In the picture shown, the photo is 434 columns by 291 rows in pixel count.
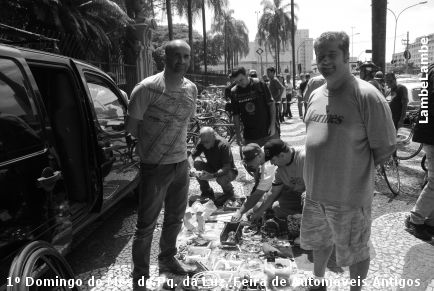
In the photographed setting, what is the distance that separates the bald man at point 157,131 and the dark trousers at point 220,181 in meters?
2.14

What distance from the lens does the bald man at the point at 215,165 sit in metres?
4.97

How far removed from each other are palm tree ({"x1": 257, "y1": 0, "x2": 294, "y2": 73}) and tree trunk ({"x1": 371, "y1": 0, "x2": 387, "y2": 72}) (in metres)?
36.3

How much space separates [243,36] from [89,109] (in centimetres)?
5845

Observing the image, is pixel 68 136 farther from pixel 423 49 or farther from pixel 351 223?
pixel 423 49

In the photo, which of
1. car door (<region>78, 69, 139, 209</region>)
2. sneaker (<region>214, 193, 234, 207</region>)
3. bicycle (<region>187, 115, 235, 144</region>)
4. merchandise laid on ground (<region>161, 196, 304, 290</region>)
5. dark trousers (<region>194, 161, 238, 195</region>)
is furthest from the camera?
bicycle (<region>187, 115, 235, 144</region>)

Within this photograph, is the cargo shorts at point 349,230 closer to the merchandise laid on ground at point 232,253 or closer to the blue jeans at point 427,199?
the merchandise laid on ground at point 232,253

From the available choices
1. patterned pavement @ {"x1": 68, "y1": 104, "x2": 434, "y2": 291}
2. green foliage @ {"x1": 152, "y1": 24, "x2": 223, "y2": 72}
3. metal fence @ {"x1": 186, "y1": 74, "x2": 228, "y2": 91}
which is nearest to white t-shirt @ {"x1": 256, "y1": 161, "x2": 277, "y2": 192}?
patterned pavement @ {"x1": 68, "y1": 104, "x2": 434, "y2": 291}

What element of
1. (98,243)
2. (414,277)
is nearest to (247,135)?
(98,243)

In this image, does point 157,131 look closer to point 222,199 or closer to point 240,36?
point 222,199

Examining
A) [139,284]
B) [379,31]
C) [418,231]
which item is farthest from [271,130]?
[379,31]

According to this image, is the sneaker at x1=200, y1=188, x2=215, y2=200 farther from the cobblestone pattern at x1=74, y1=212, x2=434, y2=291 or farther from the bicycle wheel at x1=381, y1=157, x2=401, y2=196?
the bicycle wheel at x1=381, y1=157, x2=401, y2=196

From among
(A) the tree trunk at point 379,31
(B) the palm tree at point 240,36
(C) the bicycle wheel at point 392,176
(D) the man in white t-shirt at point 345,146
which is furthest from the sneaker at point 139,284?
(B) the palm tree at point 240,36

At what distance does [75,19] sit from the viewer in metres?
9.09

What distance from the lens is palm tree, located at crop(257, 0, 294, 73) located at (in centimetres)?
4456
